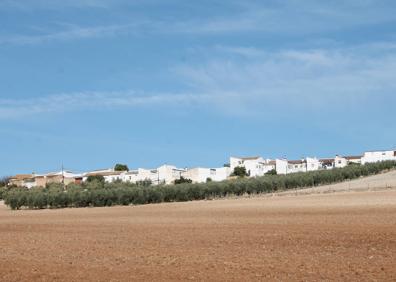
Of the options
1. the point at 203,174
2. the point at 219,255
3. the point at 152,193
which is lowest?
the point at 219,255

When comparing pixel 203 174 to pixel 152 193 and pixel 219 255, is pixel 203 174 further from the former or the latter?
pixel 219 255

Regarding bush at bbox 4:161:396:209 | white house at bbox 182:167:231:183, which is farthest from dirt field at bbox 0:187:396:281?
white house at bbox 182:167:231:183

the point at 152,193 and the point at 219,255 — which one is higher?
the point at 152,193

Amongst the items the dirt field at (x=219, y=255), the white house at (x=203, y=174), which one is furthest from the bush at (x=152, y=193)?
the white house at (x=203, y=174)

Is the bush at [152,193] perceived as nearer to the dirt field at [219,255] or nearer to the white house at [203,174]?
the dirt field at [219,255]

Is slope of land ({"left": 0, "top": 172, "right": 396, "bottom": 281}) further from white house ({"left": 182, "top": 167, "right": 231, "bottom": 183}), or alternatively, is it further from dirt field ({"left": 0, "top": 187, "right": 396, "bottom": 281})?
white house ({"left": 182, "top": 167, "right": 231, "bottom": 183})

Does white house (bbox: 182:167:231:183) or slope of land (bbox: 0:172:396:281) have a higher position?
white house (bbox: 182:167:231:183)

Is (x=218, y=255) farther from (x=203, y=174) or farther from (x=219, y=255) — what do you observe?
(x=203, y=174)

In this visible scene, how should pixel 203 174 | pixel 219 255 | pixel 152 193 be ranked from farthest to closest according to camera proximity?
pixel 203 174 < pixel 152 193 < pixel 219 255

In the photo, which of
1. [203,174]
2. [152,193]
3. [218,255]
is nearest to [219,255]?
[218,255]

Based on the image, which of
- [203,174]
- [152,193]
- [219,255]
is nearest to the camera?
[219,255]

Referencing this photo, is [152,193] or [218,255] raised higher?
[152,193]

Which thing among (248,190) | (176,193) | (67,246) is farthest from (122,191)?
(67,246)

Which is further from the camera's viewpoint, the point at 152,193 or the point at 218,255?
the point at 152,193
